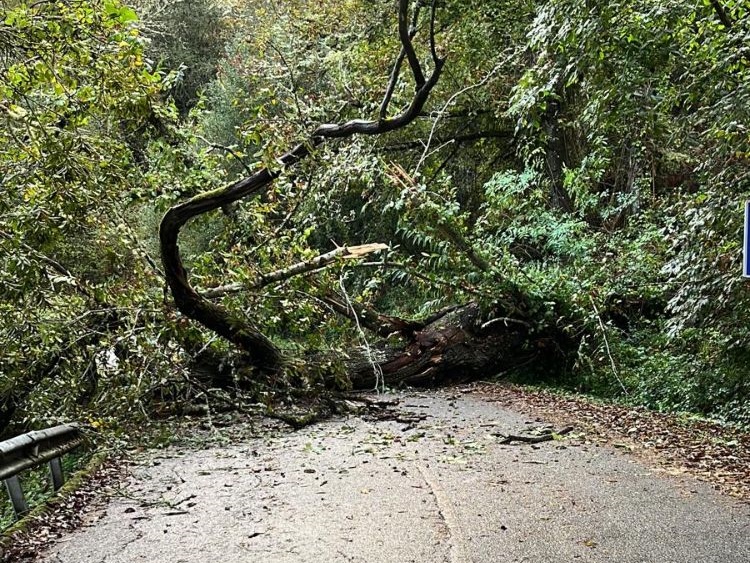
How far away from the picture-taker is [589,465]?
680cm

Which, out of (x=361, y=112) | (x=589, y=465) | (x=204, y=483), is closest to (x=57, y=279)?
(x=204, y=483)

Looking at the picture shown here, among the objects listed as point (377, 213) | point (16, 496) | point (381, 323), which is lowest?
point (381, 323)

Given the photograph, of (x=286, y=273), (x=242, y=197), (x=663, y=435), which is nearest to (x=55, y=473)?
(x=242, y=197)

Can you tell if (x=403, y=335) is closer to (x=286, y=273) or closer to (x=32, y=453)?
(x=286, y=273)

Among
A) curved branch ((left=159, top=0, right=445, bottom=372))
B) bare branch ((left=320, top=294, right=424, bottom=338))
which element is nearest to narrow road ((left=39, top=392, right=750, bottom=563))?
curved branch ((left=159, top=0, right=445, bottom=372))

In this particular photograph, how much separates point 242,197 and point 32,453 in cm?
320

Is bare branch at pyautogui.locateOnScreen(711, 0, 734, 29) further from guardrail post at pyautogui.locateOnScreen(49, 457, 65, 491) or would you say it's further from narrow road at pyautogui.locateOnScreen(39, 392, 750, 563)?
guardrail post at pyautogui.locateOnScreen(49, 457, 65, 491)

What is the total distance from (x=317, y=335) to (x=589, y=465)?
4.78 metres

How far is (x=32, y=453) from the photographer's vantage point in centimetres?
564

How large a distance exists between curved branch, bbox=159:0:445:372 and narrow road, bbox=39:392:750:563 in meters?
1.67

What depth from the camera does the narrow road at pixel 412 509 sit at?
4609 mm

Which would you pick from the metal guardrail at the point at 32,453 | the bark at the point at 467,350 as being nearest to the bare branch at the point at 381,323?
the bark at the point at 467,350

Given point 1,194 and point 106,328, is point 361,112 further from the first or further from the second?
point 1,194

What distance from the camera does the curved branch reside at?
703 centimetres
